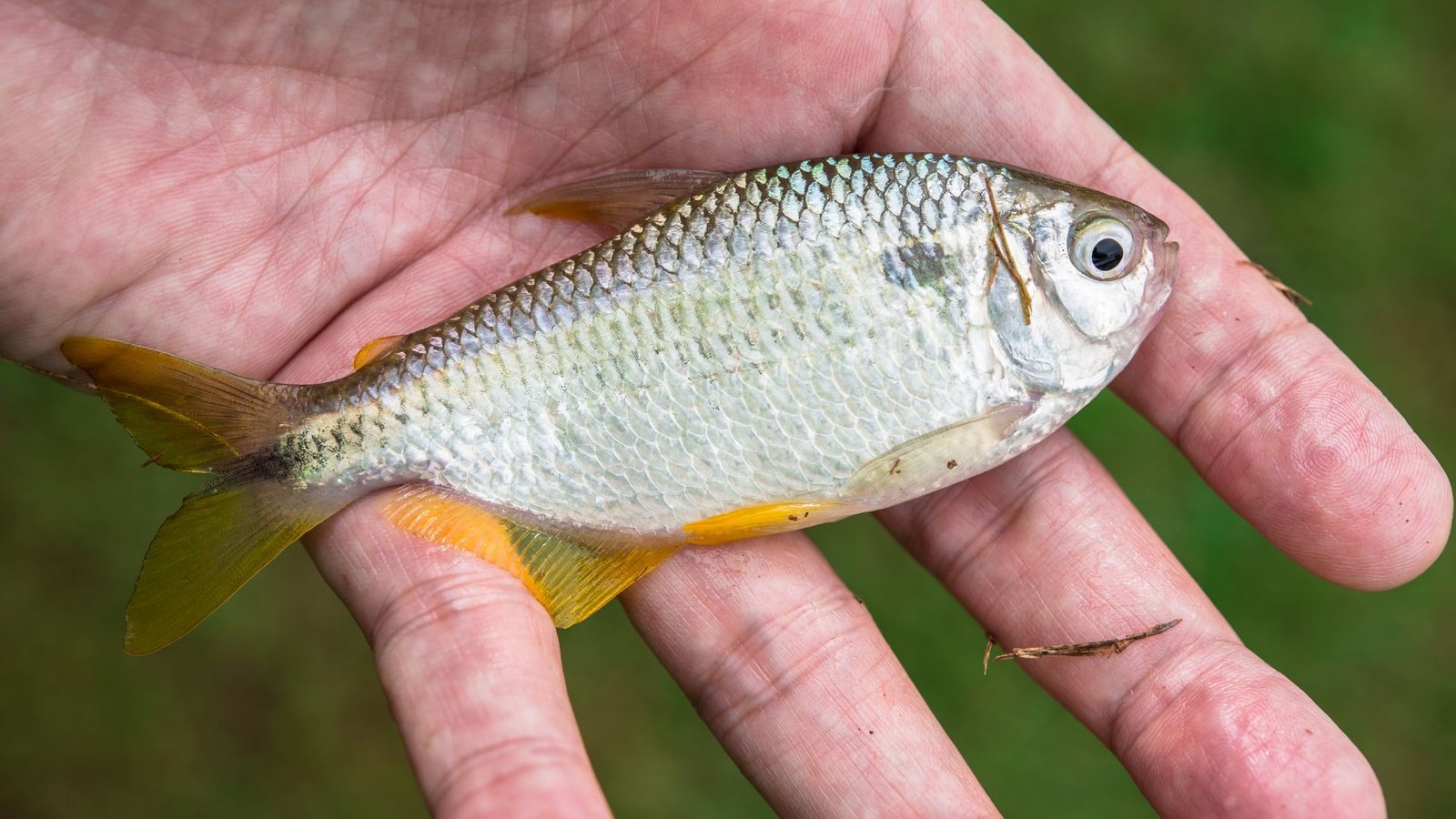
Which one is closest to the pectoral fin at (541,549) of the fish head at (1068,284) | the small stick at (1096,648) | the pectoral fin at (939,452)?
the pectoral fin at (939,452)

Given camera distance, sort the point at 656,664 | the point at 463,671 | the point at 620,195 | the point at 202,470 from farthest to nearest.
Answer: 1. the point at 656,664
2. the point at 620,195
3. the point at 202,470
4. the point at 463,671

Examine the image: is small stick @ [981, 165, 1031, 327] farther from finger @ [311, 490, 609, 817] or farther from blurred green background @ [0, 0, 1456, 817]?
blurred green background @ [0, 0, 1456, 817]

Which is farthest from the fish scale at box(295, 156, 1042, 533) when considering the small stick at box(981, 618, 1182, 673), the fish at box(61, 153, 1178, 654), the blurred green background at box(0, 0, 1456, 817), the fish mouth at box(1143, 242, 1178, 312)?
the blurred green background at box(0, 0, 1456, 817)

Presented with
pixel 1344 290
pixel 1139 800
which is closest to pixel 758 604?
pixel 1139 800

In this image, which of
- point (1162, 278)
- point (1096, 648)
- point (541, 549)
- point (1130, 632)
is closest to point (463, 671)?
point (541, 549)

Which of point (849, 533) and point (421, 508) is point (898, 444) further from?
point (849, 533)

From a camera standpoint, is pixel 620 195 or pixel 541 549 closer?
pixel 541 549

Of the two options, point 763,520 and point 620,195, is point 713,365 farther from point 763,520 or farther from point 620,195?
point 620,195

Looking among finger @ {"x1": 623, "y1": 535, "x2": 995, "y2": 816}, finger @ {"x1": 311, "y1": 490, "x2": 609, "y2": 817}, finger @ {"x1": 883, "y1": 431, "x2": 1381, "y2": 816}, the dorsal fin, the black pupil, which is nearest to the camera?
finger @ {"x1": 311, "y1": 490, "x2": 609, "y2": 817}
